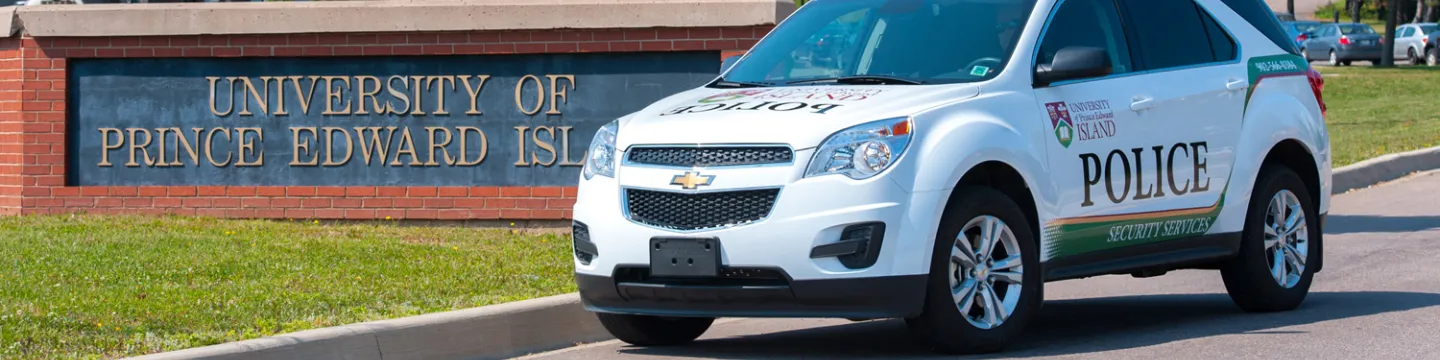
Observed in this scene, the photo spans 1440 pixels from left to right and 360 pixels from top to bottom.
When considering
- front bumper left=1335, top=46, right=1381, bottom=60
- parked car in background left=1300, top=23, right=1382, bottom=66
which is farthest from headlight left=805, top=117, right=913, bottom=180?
front bumper left=1335, top=46, right=1381, bottom=60

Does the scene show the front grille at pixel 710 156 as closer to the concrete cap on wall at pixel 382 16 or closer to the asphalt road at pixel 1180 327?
the asphalt road at pixel 1180 327

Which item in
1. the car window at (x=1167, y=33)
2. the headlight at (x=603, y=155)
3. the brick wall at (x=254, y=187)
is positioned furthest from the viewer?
the brick wall at (x=254, y=187)

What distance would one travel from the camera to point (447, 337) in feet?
25.7

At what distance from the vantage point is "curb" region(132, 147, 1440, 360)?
279 inches

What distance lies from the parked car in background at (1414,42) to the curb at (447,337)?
45806 millimetres

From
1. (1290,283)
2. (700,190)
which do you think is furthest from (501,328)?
(1290,283)

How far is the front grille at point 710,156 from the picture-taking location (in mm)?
6879

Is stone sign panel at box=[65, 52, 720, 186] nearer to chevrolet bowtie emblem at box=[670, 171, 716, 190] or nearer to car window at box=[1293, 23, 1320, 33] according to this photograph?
chevrolet bowtie emblem at box=[670, 171, 716, 190]

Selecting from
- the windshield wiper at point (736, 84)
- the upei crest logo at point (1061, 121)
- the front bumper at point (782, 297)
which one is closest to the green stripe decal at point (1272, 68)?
the upei crest logo at point (1061, 121)

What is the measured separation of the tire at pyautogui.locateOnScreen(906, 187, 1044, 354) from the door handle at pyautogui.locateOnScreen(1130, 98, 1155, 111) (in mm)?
905

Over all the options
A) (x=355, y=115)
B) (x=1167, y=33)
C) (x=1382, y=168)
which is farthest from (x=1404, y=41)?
(x=1167, y=33)

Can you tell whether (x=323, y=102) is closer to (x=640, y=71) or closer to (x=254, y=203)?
(x=254, y=203)

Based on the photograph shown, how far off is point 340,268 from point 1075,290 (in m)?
4.05

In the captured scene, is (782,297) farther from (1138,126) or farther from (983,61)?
(1138,126)
